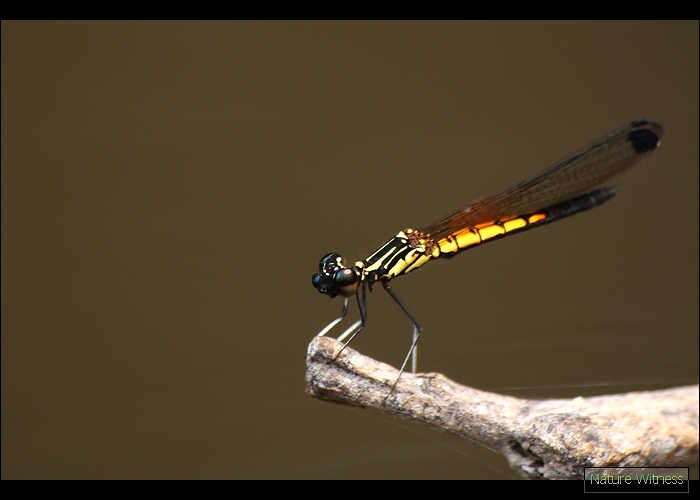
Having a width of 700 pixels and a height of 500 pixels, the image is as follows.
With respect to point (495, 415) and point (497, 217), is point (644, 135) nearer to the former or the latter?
point (497, 217)

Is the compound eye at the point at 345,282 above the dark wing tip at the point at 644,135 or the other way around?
the other way around

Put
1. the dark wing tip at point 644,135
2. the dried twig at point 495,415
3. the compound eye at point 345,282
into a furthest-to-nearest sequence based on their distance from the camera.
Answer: the dark wing tip at point 644,135
the compound eye at point 345,282
the dried twig at point 495,415

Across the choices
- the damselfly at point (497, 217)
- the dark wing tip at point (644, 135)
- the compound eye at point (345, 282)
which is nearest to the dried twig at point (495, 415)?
the damselfly at point (497, 217)

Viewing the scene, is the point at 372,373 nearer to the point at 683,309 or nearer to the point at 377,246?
the point at 377,246

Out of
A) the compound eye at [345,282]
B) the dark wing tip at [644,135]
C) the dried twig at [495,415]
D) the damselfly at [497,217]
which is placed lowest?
Answer: the dried twig at [495,415]

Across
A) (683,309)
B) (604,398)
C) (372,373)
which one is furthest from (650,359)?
(372,373)

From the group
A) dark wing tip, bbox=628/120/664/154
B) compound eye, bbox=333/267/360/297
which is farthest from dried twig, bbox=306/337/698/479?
dark wing tip, bbox=628/120/664/154

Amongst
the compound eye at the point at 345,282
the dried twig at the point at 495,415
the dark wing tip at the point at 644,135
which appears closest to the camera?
the dried twig at the point at 495,415

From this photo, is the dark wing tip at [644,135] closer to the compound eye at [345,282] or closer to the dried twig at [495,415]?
the dried twig at [495,415]
